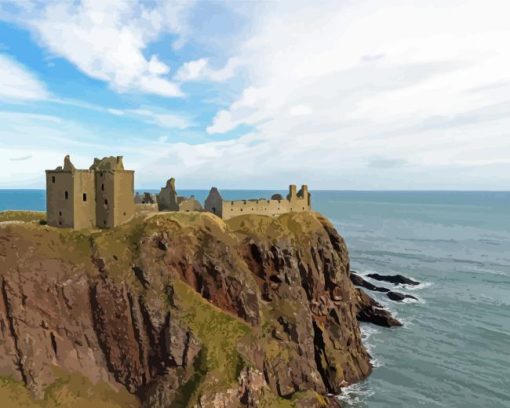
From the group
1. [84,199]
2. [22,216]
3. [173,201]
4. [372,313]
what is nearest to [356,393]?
[372,313]

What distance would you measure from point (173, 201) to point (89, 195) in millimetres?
15329

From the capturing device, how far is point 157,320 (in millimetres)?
56781

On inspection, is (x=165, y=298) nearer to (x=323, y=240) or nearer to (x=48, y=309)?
(x=48, y=309)

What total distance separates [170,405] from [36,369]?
17.6 metres

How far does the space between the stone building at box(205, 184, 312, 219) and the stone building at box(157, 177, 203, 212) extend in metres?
2.45

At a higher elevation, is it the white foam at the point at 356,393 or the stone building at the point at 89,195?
the stone building at the point at 89,195

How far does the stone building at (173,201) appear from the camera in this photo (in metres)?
74.4

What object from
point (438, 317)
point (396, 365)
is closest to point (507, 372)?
point (396, 365)

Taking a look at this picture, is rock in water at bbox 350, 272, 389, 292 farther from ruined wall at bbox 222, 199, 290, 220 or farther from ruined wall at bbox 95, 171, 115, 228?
ruined wall at bbox 95, 171, 115, 228

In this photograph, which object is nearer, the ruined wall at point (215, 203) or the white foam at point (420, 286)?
the ruined wall at point (215, 203)

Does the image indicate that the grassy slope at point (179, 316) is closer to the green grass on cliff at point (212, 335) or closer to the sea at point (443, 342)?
the green grass on cliff at point (212, 335)

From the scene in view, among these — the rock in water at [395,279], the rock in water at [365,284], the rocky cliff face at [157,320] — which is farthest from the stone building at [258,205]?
the rock in water at [395,279]

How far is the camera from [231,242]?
221ft

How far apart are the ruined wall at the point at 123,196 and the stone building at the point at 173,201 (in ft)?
31.8
